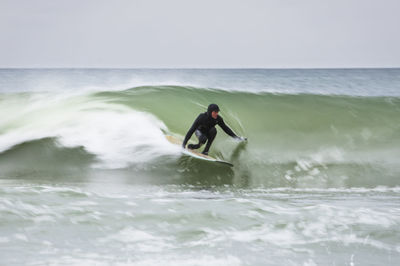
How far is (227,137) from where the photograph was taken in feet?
26.6

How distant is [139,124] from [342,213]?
15.2 feet

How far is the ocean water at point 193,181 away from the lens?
3.62m

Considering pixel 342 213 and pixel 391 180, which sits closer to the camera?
pixel 342 213

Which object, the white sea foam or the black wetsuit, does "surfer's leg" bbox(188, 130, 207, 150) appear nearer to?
the black wetsuit

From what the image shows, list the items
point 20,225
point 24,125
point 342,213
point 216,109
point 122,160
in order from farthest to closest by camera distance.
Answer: point 24,125 → point 122,160 → point 216,109 → point 342,213 → point 20,225

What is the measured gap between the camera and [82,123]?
8391 millimetres

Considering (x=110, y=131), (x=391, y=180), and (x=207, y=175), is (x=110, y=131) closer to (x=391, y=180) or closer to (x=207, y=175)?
A: (x=207, y=175)

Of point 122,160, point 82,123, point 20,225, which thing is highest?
point 82,123

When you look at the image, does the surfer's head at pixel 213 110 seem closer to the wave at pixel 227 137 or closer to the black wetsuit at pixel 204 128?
the black wetsuit at pixel 204 128

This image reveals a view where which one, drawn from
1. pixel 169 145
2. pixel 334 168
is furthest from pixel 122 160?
pixel 334 168

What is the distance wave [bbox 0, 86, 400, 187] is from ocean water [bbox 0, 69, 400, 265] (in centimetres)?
3

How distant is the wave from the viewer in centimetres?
696

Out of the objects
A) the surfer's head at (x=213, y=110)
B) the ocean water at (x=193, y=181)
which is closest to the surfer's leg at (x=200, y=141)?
the ocean water at (x=193, y=181)

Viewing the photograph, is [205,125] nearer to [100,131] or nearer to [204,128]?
[204,128]
